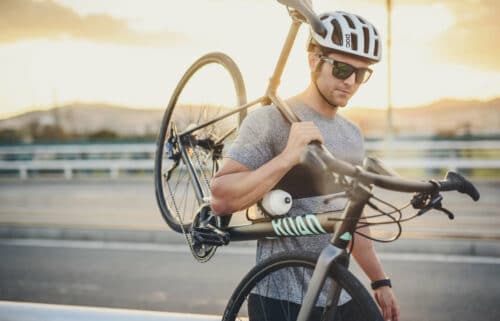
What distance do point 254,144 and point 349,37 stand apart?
0.50 meters

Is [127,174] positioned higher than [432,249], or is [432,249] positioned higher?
[432,249]

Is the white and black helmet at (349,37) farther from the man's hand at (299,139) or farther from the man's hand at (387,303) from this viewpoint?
the man's hand at (387,303)

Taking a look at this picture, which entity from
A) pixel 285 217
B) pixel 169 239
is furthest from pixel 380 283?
pixel 169 239

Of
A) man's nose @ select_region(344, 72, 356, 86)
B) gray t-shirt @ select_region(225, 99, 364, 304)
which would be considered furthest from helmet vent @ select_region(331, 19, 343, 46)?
gray t-shirt @ select_region(225, 99, 364, 304)

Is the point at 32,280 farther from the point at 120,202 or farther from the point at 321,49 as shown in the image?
the point at 120,202

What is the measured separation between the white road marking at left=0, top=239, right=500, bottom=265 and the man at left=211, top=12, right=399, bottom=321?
4.74 m

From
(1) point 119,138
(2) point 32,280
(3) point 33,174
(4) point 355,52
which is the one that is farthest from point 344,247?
(1) point 119,138

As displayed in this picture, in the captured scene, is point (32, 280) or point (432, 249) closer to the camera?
point (32, 280)

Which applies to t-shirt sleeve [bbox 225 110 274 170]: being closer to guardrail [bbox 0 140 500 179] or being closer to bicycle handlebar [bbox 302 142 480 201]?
bicycle handlebar [bbox 302 142 480 201]

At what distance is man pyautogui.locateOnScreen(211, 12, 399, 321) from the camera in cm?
196

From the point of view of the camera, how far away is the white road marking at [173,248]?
21.8 ft

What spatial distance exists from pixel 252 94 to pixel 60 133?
3435 cm

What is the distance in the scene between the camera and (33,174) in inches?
824

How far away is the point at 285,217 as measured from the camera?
204 cm
